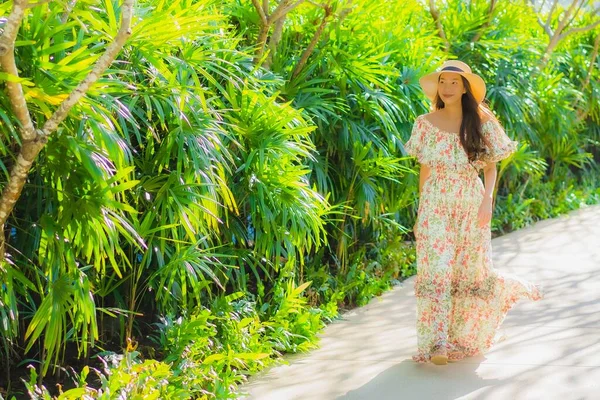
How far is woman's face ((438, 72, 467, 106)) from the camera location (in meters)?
4.74

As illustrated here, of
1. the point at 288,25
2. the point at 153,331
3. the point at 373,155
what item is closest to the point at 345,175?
the point at 373,155

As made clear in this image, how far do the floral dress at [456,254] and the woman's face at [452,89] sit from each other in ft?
0.49

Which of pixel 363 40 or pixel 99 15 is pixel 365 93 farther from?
pixel 99 15

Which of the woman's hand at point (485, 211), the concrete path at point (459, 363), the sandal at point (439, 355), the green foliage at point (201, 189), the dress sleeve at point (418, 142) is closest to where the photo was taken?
the green foliage at point (201, 189)

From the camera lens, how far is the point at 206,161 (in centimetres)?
428

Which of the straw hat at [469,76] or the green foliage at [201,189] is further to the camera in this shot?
the straw hat at [469,76]

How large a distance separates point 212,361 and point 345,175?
2197 millimetres

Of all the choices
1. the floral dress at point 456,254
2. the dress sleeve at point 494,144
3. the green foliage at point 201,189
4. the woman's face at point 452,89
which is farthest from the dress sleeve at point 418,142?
the green foliage at point 201,189

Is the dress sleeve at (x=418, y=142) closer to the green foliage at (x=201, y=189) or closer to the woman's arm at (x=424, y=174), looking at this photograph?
the woman's arm at (x=424, y=174)

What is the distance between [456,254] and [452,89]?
815 mm

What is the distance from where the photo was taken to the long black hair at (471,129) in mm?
4668

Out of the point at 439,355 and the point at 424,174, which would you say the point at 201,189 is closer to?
the point at 424,174

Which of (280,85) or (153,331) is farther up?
(280,85)

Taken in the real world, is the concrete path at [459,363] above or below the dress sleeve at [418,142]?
below
